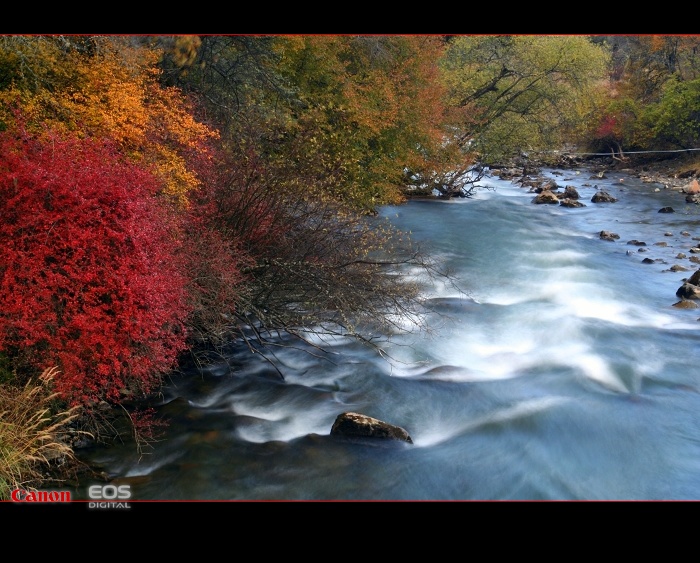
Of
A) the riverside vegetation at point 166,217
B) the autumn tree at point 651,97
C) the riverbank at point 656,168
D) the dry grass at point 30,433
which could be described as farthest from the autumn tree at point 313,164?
the autumn tree at point 651,97

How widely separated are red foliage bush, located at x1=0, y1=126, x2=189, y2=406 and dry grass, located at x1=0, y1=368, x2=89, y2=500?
23cm

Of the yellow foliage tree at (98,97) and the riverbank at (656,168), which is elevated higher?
the yellow foliage tree at (98,97)

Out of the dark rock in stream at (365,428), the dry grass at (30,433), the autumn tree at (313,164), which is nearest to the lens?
the dry grass at (30,433)

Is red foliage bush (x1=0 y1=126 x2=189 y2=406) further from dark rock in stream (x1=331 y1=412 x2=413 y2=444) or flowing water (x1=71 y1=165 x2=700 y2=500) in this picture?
dark rock in stream (x1=331 y1=412 x2=413 y2=444)

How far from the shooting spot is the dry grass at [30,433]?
6.50 m

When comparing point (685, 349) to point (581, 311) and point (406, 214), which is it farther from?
point (406, 214)

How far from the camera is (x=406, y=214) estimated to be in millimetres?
21156

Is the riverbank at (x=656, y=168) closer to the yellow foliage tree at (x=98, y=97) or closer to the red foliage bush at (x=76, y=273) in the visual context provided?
the yellow foliage tree at (x=98, y=97)

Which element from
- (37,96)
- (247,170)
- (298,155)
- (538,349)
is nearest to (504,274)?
(538,349)

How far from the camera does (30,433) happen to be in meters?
6.99

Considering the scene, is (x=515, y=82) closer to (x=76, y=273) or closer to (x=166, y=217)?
(x=166, y=217)

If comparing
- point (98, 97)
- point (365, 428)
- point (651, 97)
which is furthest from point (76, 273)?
point (651, 97)

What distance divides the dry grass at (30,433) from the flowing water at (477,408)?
2.03 ft

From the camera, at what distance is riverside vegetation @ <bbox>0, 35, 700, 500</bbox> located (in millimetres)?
7387
